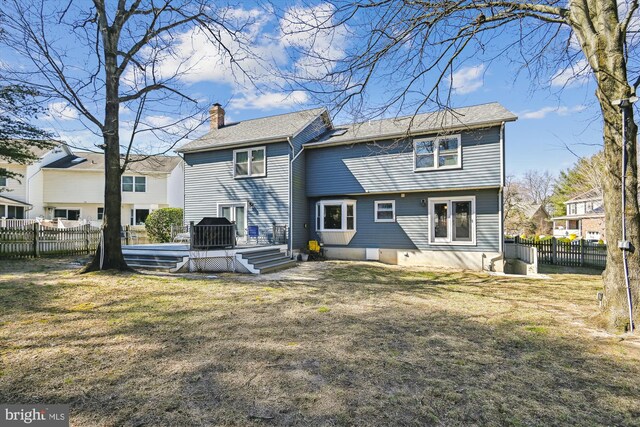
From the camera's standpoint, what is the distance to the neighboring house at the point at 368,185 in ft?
39.8

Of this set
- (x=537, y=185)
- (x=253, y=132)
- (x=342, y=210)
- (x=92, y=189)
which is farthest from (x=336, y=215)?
(x=537, y=185)

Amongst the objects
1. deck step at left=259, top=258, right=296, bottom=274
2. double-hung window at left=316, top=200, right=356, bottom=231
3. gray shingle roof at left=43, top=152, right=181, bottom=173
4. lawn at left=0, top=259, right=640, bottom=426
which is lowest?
deck step at left=259, top=258, right=296, bottom=274

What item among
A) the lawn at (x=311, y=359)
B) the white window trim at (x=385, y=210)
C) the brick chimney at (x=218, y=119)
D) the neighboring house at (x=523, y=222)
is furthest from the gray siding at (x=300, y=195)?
the neighboring house at (x=523, y=222)

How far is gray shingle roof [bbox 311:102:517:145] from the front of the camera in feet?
37.8

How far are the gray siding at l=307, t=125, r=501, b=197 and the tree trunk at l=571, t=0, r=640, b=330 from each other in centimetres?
641

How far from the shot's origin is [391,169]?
1345cm

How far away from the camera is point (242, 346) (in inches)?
155

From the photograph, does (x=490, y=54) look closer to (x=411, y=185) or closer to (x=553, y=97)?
(x=553, y=97)

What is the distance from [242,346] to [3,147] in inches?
562

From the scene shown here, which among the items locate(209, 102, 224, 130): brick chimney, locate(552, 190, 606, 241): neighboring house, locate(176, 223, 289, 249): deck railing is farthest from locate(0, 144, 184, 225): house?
locate(552, 190, 606, 241): neighboring house

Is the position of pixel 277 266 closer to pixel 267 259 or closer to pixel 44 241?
pixel 267 259

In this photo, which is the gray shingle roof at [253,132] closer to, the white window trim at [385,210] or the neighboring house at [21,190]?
the white window trim at [385,210]

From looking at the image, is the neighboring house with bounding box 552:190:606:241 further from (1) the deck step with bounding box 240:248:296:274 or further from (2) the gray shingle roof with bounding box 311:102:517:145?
(1) the deck step with bounding box 240:248:296:274

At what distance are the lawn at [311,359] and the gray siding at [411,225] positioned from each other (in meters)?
5.30
